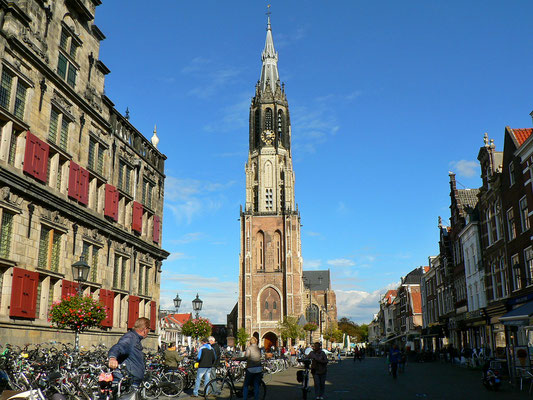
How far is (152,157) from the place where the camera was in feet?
103

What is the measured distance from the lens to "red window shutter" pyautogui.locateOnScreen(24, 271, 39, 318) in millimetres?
17328

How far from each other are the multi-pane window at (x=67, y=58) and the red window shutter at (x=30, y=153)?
4080mm

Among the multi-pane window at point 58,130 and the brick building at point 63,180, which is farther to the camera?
the multi-pane window at point 58,130

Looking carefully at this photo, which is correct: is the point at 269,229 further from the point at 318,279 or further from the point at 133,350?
the point at 133,350

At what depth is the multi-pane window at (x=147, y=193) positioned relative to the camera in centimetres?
2993

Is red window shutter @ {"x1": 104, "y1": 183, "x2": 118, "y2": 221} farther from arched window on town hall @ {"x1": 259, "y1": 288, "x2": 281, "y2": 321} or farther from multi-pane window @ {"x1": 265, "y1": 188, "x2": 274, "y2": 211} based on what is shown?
multi-pane window @ {"x1": 265, "y1": 188, "x2": 274, "y2": 211}

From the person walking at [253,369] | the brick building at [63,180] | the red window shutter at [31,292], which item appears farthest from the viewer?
the red window shutter at [31,292]

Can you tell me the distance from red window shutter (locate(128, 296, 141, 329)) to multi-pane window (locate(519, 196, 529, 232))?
1972 cm

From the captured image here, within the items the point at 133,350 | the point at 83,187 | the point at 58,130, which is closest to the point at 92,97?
the point at 58,130

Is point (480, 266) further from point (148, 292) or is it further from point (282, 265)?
point (282, 265)

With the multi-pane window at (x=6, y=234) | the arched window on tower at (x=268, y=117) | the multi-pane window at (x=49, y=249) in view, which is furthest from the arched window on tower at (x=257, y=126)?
the multi-pane window at (x=6, y=234)

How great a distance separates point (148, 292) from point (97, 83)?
12.3 metres

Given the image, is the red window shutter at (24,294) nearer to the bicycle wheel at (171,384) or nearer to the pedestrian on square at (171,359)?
the pedestrian on square at (171,359)

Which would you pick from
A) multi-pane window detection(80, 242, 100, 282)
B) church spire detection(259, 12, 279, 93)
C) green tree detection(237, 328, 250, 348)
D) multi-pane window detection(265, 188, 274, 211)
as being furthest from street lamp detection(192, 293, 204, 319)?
church spire detection(259, 12, 279, 93)
